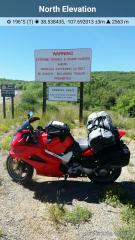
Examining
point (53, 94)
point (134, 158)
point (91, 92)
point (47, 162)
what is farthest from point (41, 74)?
point (91, 92)

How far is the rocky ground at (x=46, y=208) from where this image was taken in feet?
16.6

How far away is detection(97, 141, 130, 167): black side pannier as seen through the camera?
6.61m

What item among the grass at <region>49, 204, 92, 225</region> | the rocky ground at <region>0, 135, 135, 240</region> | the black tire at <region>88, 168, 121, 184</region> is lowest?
the rocky ground at <region>0, 135, 135, 240</region>

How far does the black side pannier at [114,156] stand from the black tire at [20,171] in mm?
1305

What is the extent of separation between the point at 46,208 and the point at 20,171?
1.39 meters

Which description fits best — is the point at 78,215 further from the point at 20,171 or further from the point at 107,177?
the point at 20,171

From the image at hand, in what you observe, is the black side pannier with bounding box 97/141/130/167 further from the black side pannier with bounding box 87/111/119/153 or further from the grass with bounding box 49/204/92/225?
the grass with bounding box 49/204/92/225

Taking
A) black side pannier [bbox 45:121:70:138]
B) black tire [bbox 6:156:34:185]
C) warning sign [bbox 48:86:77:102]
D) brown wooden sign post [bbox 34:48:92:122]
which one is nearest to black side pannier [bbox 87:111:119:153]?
black side pannier [bbox 45:121:70:138]

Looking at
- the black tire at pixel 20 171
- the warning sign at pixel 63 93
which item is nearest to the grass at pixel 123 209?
the black tire at pixel 20 171

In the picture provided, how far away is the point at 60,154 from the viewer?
22.2ft

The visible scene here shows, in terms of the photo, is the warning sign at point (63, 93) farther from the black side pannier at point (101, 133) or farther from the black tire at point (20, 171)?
the black side pannier at point (101, 133)

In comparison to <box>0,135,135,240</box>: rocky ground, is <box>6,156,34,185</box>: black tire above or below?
above

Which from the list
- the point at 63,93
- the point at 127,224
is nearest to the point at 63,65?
the point at 63,93

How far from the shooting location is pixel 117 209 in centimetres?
589
